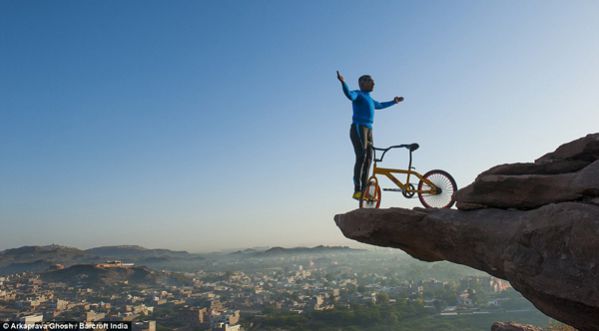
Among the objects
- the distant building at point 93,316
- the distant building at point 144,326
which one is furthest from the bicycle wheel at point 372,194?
the distant building at point 93,316

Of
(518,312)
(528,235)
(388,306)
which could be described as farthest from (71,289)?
(528,235)

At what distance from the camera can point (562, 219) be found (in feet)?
21.3

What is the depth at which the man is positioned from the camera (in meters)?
11.7

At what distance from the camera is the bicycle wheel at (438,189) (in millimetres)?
11031

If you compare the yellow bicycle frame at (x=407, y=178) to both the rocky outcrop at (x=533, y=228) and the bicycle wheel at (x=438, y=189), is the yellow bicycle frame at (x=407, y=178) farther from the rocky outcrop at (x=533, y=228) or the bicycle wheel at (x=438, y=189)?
the rocky outcrop at (x=533, y=228)

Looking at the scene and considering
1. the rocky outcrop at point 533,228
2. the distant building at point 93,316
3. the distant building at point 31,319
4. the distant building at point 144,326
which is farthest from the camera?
the distant building at point 93,316

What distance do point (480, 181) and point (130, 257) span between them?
177 m

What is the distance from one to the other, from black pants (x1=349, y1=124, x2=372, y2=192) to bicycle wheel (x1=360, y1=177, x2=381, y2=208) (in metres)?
0.27

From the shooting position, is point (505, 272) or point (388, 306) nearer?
point (505, 272)

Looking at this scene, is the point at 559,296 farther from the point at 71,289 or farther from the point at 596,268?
the point at 71,289

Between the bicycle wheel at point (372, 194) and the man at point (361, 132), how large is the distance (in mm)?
→ 248

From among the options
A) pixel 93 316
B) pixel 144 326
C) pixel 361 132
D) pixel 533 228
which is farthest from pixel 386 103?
pixel 93 316

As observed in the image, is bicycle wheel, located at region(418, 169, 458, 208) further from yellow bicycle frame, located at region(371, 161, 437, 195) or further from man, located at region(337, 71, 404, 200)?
man, located at region(337, 71, 404, 200)

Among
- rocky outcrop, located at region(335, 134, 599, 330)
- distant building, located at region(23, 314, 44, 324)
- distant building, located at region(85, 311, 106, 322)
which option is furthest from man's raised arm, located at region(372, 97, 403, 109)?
distant building, located at region(85, 311, 106, 322)
